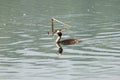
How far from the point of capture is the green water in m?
23.2

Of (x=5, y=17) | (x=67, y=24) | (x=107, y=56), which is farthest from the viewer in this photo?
(x=5, y=17)

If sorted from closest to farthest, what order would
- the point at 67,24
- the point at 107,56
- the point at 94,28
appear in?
the point at 107,56 → the point at 94,28 → the point at 67,24

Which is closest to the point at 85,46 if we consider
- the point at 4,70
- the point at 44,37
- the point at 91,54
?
the point at 91,54

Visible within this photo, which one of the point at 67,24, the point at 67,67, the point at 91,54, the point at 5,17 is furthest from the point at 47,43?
the point at 5,17

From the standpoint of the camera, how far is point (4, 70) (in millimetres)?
24078

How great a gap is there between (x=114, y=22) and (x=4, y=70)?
2293cm

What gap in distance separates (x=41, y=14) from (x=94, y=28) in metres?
13.9

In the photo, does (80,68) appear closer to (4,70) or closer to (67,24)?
(4,70)

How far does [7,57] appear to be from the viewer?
2750 cm

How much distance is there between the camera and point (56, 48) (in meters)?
30.9

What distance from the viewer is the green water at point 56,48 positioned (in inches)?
914

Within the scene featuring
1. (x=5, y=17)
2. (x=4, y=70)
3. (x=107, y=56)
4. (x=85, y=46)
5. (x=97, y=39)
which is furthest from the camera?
(x=5, y=17)

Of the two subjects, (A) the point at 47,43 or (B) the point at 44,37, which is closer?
(A) the point at 47,43

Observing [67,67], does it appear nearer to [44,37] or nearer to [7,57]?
[7,57]
